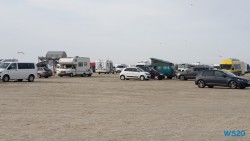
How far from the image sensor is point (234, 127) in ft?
30.0

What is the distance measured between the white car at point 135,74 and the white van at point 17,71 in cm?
1073

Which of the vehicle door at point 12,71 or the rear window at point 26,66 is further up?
the rear window at point 26,66

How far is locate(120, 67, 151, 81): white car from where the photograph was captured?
1505 inches

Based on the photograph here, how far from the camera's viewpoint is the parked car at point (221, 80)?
25.1 metres

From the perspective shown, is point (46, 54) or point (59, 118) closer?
point (59, 118)

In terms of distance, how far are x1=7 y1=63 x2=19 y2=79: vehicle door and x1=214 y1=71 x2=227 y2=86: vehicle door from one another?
17.0m

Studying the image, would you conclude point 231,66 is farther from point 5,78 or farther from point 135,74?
point 5,78

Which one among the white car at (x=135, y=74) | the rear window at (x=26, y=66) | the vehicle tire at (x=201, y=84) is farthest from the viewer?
the white car at (x=135, y=74)

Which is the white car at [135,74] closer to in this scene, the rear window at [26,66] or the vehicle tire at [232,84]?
the rear window at [26,66]

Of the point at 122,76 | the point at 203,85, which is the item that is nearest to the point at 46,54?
the point at 122,76

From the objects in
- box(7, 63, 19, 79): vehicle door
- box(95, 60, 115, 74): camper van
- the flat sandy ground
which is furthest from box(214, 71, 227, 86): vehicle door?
box(95, 60, 115, 74): camper van

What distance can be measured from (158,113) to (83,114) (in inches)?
98.1

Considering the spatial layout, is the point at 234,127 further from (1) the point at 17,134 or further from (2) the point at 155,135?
(1) the point at 17,134

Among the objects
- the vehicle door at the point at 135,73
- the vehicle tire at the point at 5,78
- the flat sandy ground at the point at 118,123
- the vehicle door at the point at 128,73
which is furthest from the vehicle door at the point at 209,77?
the vehicle tire at the point at 5,78
